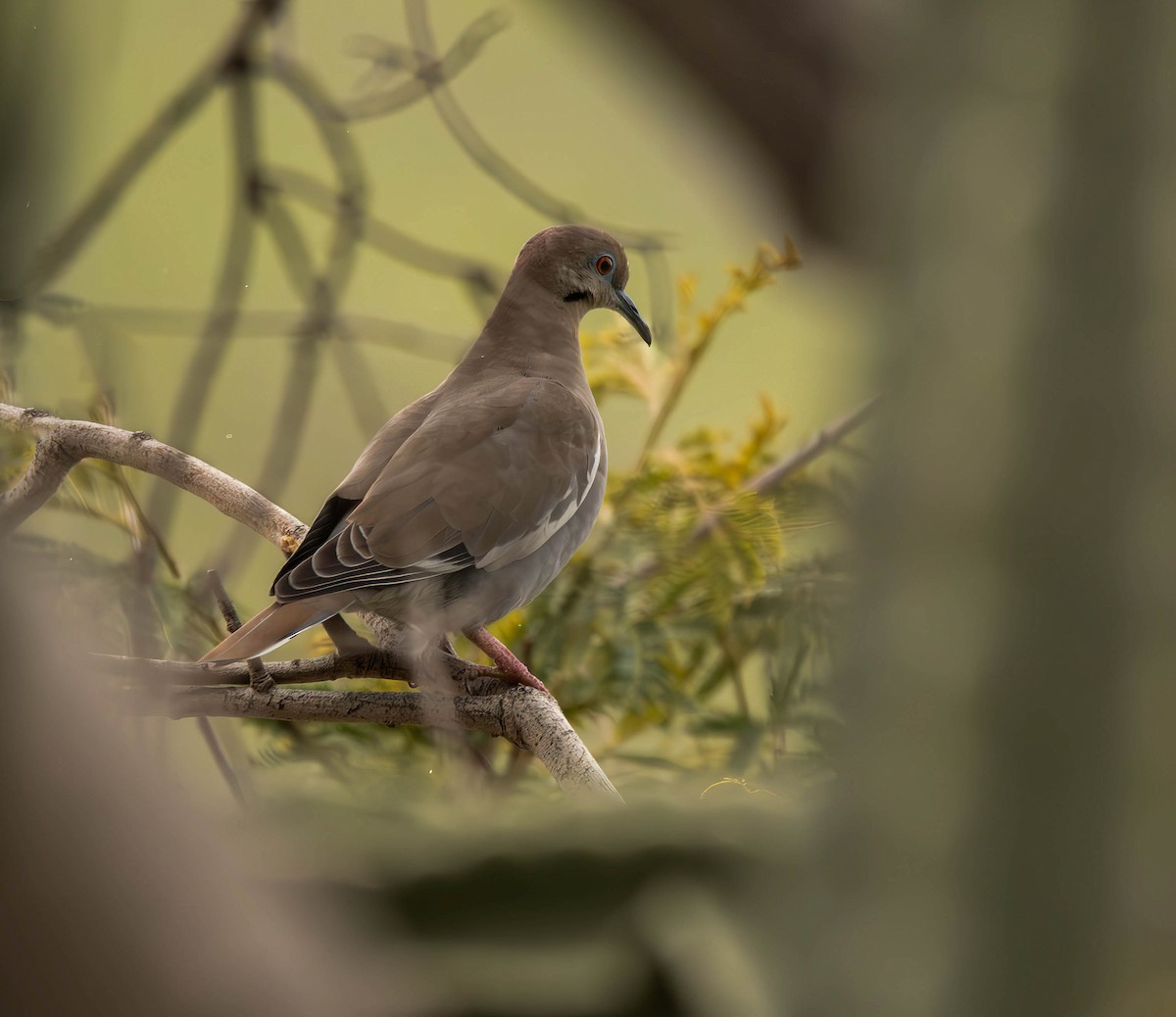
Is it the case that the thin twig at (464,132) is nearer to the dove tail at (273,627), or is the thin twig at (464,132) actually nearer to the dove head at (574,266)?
the dove head at (574,266)

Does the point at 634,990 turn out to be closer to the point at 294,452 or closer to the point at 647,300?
the point at 294,452

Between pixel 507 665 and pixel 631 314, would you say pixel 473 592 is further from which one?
pixel 631 314

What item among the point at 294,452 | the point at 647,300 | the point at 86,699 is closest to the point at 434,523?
the point at 294,452

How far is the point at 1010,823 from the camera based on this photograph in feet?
0.13

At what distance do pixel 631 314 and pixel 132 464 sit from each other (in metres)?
0.23

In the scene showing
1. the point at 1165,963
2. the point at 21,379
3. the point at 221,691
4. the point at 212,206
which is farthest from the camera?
the point at 212,206

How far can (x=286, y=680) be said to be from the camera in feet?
1.07

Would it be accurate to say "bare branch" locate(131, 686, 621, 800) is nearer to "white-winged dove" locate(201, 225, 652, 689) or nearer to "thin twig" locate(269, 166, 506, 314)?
"white-winged dove" locate(201, 225, 652, 689)

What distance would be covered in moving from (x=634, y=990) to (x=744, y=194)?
664 millimetres

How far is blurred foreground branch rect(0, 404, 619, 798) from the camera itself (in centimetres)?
26

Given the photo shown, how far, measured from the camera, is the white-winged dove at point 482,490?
35 cm

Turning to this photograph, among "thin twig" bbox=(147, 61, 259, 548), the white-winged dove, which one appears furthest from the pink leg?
"thin twig" bbox=(147, 61, 259, 548)

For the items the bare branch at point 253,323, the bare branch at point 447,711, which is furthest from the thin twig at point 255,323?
the bare branch at point 447,711

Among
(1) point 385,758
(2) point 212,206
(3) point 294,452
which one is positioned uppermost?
(2) point 212,206
